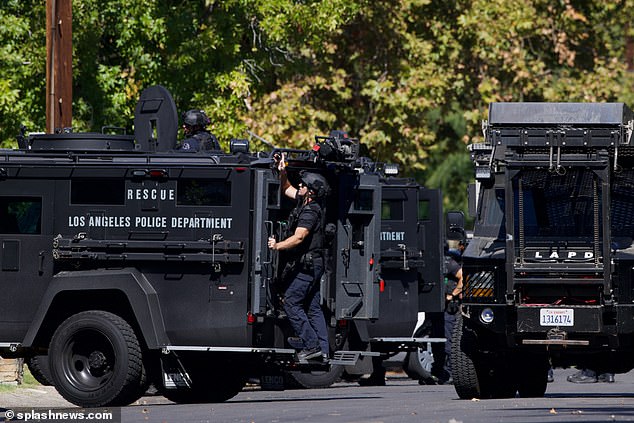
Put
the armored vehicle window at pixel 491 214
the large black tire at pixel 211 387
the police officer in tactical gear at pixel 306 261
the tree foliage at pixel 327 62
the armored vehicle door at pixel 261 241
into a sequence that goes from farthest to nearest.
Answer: the tree foliage at pixel 327 62 → the large black tire at pixel 211 387 → the armored vehicle window at pixel 491 214 → the police officer in tactical gear at pixel 306 261 → the armored vehicle door at pixel 261 241

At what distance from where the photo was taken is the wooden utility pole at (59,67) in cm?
2083

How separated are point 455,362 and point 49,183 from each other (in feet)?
14.3

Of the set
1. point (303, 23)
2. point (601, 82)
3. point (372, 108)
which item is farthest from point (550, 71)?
point (303, 23)

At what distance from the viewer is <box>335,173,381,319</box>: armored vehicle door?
17.1 meters

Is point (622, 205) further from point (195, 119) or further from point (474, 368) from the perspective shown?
point (195, 119)

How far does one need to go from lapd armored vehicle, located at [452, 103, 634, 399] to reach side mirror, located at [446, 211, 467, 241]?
0.47 m

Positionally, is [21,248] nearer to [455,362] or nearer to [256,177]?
[256,177]

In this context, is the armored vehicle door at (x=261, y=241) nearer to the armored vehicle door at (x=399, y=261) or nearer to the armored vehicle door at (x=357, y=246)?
the armored vehicle door at (x=357, y=246)

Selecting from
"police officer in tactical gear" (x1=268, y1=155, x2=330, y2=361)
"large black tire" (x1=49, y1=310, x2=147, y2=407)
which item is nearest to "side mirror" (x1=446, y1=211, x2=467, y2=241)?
"police officer in tactical gear" (x1=268, y1=155, x2=330, y2=361)

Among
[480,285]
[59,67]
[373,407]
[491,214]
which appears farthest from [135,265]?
[59,67]

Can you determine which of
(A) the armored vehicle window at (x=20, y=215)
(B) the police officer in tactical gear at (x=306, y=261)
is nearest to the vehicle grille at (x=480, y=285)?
(B) the police officer in tactical gear at (x=306, y=261)

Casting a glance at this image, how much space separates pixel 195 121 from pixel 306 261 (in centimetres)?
206

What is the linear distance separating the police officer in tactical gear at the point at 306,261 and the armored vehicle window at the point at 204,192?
65 cm

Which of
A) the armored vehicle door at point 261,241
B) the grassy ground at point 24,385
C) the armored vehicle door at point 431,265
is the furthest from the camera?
the armored vehicle door at point 431,265
